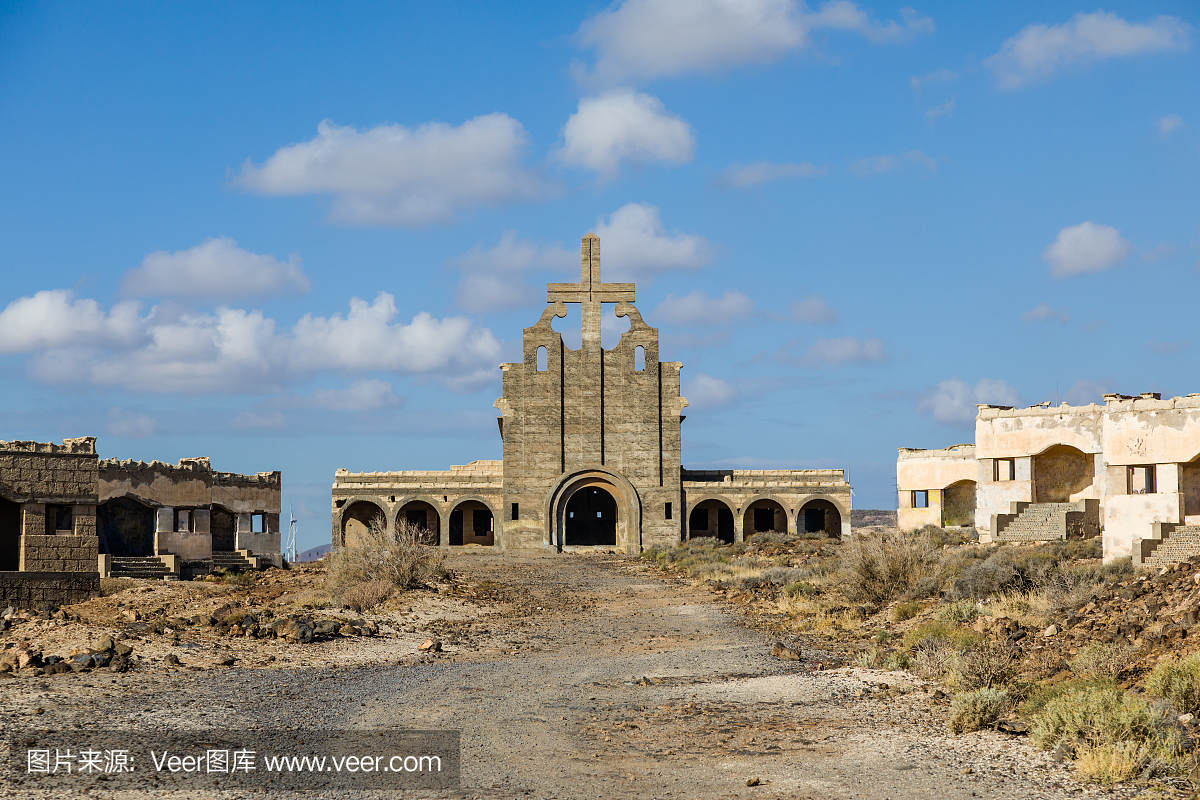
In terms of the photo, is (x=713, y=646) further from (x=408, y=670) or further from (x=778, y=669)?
(x=408, y=670)

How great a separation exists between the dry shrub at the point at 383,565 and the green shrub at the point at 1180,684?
50.9 ft

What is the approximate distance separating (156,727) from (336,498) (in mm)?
40594

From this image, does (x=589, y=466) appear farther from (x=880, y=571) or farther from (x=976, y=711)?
(x=976, y=711)

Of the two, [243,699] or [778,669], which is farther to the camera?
[778,669]

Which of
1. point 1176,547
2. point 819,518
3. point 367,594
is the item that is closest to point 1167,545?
point 1176,547

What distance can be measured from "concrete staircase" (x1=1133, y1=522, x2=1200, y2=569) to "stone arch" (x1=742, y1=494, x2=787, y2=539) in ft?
89.9

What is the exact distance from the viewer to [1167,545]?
23891mm

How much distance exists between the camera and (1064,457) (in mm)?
38938

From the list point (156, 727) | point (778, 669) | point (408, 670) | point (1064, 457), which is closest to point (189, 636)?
point (408, 670)

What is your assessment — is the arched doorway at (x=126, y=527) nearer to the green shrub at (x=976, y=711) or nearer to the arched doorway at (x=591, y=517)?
the arched doorway at (x=591, y=517)

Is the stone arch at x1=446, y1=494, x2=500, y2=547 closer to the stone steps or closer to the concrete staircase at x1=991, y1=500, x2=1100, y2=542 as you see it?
the concrete staircase at x1=991, y1=500, x2=1100, y2=542

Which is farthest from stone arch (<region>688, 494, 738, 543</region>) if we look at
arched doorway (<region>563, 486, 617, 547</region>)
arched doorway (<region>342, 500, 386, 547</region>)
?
arched doorway (<region>342, 500, 386, 547</region>)

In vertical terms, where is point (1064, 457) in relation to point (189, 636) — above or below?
above

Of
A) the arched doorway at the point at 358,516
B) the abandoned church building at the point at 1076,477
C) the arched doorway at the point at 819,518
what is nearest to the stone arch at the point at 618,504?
the arched doorway at the point at 819,518
